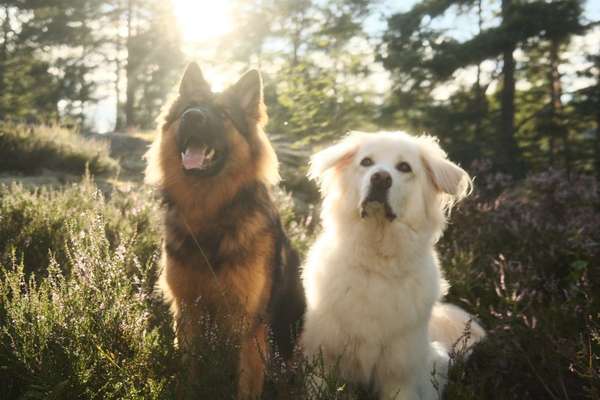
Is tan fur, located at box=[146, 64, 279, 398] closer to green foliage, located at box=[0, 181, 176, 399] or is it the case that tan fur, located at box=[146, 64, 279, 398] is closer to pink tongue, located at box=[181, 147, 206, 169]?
pink tongue, located at box=[181, 147, 206, 169]

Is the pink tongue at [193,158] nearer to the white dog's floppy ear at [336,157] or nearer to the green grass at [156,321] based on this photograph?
the green grass at [156,321]

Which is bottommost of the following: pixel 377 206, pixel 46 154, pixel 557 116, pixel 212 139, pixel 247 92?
pixel 46 154

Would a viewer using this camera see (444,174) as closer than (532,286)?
Yes

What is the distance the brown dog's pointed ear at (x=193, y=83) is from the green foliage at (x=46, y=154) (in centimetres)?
639

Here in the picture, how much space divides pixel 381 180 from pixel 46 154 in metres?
9.79

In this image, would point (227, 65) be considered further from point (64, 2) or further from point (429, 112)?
point (64, 2)

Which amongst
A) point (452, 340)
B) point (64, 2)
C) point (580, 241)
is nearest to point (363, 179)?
point (452, 340)

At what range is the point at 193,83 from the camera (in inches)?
147

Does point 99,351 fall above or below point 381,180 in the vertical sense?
below

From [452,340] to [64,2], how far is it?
29.1 metres

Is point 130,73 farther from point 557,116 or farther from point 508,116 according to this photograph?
point 557,116

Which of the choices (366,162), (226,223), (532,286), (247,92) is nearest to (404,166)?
Answer: (366,162)

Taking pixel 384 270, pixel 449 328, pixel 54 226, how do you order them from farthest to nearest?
pixel 54 226
pixel 449 328
pixel 384 270

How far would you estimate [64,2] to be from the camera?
85.6 ft
